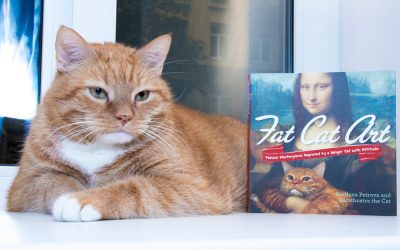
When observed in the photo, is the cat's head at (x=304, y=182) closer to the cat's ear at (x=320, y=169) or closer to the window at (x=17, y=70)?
the cat's ear at (x=320, y=169)

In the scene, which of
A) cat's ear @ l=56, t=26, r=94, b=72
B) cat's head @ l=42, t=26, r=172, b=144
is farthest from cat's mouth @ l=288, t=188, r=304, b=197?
cat's ear @ l=56, t=26, r=94, b=72

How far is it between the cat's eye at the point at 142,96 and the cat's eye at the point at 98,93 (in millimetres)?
85

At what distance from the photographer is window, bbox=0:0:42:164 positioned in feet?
5.42

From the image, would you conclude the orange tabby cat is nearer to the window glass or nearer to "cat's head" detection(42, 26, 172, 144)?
"cat's head" detection(42, 26, 172, 144)

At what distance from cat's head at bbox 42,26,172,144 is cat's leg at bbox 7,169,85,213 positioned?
4.2 inches

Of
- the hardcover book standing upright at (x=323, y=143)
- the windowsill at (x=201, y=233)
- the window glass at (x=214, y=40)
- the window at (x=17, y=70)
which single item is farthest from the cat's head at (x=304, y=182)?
the window at (x=17, y=70)

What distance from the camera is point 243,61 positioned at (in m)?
1.86

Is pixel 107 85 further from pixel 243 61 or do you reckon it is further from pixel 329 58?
pixel 329 58

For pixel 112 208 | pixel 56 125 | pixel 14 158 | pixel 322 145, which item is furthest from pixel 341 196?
pixel 14 158

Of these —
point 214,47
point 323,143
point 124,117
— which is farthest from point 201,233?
point 214,47

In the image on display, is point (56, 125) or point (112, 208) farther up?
point (56, 125)

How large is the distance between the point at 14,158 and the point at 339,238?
1229 mm

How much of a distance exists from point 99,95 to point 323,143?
569mm

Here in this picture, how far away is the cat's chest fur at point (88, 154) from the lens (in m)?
1.19
